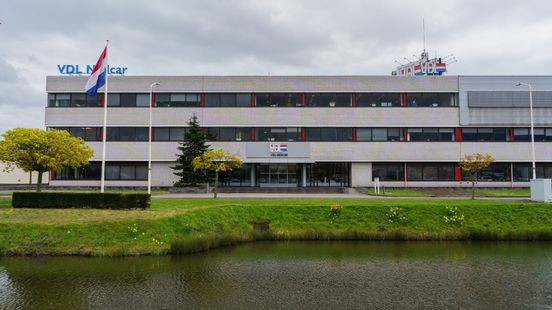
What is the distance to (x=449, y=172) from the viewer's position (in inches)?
2004

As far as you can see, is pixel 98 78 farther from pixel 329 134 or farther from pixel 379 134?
pixel 379 134

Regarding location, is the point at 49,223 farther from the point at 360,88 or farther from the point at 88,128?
the point at 360,88

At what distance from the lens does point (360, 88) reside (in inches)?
2025

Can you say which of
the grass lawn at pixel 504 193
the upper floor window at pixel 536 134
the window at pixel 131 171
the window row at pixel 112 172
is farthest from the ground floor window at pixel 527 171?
the window at pixel 131 171

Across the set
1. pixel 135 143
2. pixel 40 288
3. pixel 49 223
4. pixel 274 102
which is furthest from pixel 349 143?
pixel 40 288

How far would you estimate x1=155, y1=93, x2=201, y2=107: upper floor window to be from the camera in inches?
2021

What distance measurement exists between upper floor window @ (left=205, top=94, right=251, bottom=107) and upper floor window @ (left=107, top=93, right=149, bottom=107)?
7.39m

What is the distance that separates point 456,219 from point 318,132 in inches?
1102

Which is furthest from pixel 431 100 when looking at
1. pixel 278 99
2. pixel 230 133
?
pixel 230 133

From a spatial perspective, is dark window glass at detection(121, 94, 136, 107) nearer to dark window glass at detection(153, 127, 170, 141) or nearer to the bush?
dark window glass at detection(153, 127, 170, 141)

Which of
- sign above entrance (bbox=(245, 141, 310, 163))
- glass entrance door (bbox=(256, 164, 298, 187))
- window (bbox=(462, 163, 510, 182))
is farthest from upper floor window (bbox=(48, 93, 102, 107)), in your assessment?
window (bbox=(462, 163, 510, 182))

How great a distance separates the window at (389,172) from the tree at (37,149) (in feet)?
112

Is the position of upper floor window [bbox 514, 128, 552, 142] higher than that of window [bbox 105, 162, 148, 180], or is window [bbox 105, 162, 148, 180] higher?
upper floor window [bbox 514, 128, 552, 142]

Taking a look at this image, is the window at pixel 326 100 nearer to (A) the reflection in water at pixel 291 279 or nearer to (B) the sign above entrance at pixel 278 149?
(B) the sign above entrance at pixel 278 149
